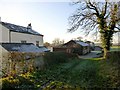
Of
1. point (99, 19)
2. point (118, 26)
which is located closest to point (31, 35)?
point (99, 19)

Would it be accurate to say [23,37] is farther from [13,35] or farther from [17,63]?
[17,63]

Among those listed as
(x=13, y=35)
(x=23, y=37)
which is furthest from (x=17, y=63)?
(x=23, y=37)

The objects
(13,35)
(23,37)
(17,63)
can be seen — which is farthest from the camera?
(23,37)

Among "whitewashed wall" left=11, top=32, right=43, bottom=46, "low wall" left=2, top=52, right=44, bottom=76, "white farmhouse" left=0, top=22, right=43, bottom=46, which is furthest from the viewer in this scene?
"whitewashed wall" left=11, top=32, right=43, bottom=46

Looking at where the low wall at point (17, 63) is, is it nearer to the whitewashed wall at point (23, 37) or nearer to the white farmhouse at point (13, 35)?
the white farmhouse at point (13, 35)

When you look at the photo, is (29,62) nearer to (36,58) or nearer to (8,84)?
(36,58)

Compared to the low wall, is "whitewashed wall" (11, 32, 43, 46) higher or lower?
higher

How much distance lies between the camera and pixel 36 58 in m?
17.1

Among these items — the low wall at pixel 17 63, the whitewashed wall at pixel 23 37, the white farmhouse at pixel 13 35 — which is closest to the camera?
the low wall at pixel 17 63

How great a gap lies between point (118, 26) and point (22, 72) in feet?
67.8

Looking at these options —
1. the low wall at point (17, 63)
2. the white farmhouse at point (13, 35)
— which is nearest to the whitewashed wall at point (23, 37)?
the white farmhouse at point (13, 35)

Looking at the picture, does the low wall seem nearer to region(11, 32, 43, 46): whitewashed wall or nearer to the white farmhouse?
the white farmhouse

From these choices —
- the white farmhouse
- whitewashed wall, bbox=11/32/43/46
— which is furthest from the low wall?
whitewashed wall, bbox=11/32/43/46

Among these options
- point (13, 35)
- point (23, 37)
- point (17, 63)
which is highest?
point (13, 35)
